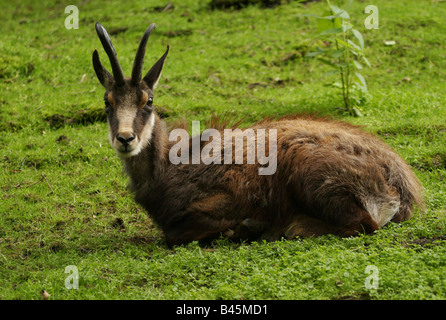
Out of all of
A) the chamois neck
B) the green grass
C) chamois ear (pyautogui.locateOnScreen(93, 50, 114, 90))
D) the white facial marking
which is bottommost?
the green grass

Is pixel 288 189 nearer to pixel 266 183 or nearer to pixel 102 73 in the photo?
pixel 266 183

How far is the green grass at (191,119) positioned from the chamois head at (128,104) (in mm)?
1111

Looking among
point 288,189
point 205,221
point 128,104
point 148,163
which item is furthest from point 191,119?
point 288,189

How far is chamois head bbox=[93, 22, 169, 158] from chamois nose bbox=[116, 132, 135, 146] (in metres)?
0.02

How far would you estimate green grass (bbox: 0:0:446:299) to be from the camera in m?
4.86

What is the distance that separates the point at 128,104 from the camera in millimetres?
6156

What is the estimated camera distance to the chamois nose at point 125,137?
582 cm

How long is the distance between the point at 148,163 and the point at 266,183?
1362 millimetres

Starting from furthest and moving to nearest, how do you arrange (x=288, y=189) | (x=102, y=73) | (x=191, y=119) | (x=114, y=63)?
(x=191, y=119) < (x=102, y=73) < (x=114, y=63) < (x=288, y=189)

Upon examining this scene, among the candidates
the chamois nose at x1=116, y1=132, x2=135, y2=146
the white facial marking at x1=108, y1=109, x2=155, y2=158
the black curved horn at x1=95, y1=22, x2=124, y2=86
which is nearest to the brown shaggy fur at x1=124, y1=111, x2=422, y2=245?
the white facial marking at x1=108, y1=109, x2=155, y2=158

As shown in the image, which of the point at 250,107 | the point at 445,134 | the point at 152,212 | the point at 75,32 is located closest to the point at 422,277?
the point at 152,212

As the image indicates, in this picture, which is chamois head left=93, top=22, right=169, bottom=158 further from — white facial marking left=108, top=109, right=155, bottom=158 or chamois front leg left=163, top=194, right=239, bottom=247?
chamois front leg left=163, top=194, right=239, bottom=247
